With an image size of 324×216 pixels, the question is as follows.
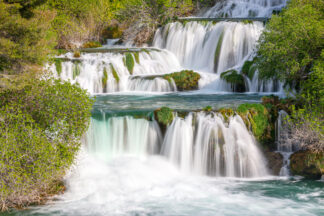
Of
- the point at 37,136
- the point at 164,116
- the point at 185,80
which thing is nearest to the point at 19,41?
the point at 37,136

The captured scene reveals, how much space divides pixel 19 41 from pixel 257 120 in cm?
866

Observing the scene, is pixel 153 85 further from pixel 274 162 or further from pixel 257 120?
pixel 274 162

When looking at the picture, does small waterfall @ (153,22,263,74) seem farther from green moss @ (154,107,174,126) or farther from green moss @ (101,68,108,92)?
green moss @ (154,107,174,126)

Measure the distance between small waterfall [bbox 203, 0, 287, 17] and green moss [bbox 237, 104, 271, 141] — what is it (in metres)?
17.9

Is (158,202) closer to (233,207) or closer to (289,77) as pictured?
(233,207)

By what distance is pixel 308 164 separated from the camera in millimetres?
12680

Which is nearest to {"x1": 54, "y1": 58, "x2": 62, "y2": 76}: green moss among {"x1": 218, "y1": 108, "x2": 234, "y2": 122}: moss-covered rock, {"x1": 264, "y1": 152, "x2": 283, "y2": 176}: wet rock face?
{"x1": 218, "y1": 108, "x2": 234, "y2": 122}: moss-covered rock

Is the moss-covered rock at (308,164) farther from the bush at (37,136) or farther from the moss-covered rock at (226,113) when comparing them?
the bush at (37,136)

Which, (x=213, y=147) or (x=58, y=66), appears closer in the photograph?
(x=213, y=147)

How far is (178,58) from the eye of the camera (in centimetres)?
2705

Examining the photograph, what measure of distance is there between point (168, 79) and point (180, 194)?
11288 mm

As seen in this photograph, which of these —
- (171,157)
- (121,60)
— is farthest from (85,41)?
(171,157)

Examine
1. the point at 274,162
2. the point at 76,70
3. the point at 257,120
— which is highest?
the point at 76,70

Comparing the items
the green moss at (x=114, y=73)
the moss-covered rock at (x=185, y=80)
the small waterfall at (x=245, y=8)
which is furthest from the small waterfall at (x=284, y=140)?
the small waterfall at (x=245, y=8)
